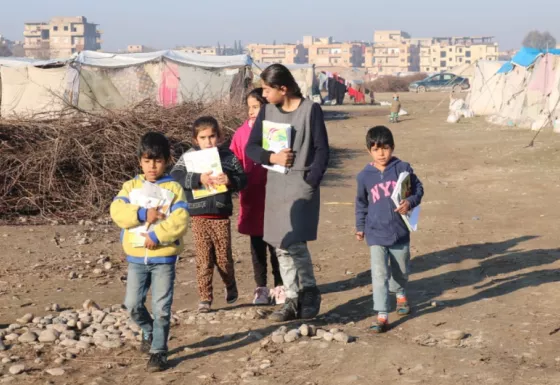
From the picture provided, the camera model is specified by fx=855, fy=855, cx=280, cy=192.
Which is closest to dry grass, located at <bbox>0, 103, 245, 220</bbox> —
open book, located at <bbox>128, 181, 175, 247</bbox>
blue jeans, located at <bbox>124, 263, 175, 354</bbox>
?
blue jeans, located at <bbox>124, 263, 175, 354</bbox>

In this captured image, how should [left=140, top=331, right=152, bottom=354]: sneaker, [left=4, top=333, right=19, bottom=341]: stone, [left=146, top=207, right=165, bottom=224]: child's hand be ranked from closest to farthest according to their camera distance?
[left=146, top=207, right=165, bottom=224]: child's hand < [left=140, top=331, right=152, bottom=354]: sneaker < [left=4, top=333, right=19, bottom=341]: stone

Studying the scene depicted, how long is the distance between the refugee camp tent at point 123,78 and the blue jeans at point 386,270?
16016 millimetres

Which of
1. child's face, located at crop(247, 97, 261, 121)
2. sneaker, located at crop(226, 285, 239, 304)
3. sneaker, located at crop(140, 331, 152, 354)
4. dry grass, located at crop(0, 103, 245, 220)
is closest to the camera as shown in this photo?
sneaker, located at crop(140, 331, 152, 354)

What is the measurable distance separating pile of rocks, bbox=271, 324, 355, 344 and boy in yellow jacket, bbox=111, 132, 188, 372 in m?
0.73

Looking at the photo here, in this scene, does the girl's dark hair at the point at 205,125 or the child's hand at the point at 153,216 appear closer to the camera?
the child's hand at the point at 153,216

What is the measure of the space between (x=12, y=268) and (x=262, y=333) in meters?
3.17

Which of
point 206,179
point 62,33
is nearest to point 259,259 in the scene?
point 206,179

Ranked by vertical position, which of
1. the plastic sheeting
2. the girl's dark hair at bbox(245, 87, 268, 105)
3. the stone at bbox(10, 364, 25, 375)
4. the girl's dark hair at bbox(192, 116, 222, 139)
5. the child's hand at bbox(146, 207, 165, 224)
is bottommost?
the stone at bbox(10, 364, 25, 375)

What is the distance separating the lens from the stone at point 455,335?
5160 millimetres

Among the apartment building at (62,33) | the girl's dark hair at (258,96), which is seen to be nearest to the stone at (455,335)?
the girl's dark hair at (258,96)

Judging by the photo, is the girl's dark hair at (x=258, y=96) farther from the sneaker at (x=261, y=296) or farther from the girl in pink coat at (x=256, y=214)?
the sneaker at (x=261, y=296)

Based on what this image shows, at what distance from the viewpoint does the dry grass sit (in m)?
10.0

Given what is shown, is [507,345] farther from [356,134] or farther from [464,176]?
[356,134]

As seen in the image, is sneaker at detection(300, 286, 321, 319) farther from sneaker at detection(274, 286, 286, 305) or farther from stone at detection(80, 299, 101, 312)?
stone at detection(80, 299, 101, 312)
